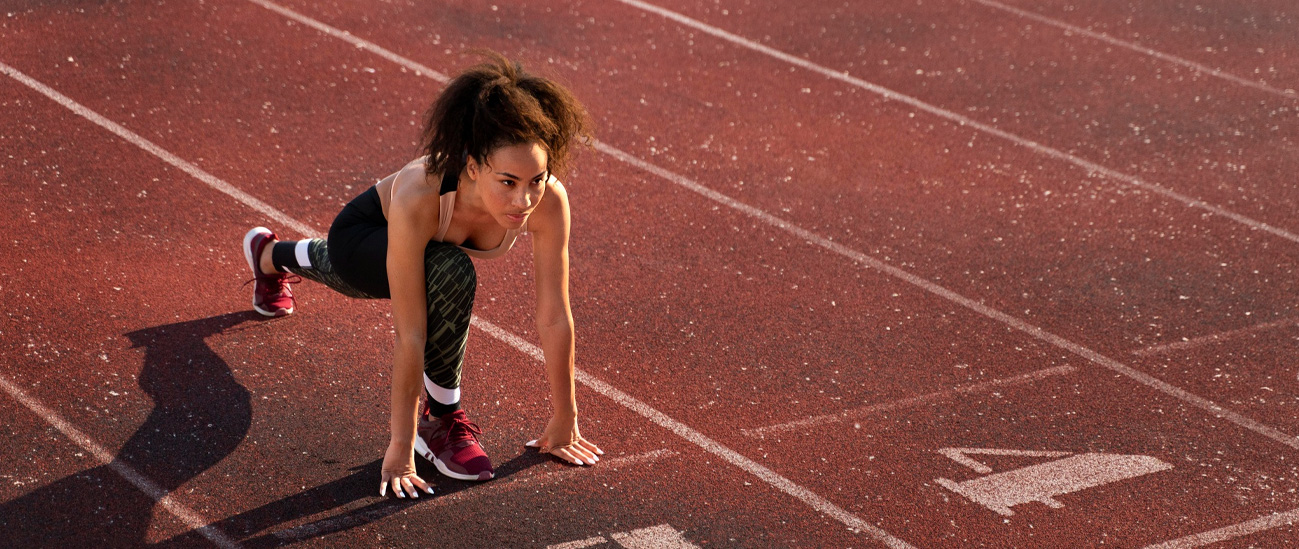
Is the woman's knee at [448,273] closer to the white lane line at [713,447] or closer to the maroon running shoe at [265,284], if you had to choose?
the white lane line at [713,447]

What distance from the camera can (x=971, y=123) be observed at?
8.48 m

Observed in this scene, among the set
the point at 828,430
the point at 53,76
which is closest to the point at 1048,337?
the point at 828,430

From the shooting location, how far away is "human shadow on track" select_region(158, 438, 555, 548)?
3969mm

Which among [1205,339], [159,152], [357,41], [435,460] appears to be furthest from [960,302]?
[357,41]

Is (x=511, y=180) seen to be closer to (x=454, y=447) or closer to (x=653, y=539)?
(x=454, y=447)

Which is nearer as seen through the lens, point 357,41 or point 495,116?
point 495,116

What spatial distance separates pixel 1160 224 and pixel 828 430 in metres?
3.21

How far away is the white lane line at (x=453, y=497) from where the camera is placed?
4016 mm

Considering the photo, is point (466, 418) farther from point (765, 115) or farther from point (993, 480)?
point (765, 115)

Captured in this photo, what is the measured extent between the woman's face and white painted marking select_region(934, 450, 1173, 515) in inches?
70.8

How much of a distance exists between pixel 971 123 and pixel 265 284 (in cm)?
493

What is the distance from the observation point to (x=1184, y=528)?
4.44m

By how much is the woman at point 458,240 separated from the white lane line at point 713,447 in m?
0.42

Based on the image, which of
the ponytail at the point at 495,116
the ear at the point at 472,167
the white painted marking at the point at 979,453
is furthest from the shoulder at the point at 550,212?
the white painted marking at the point at 979,453
